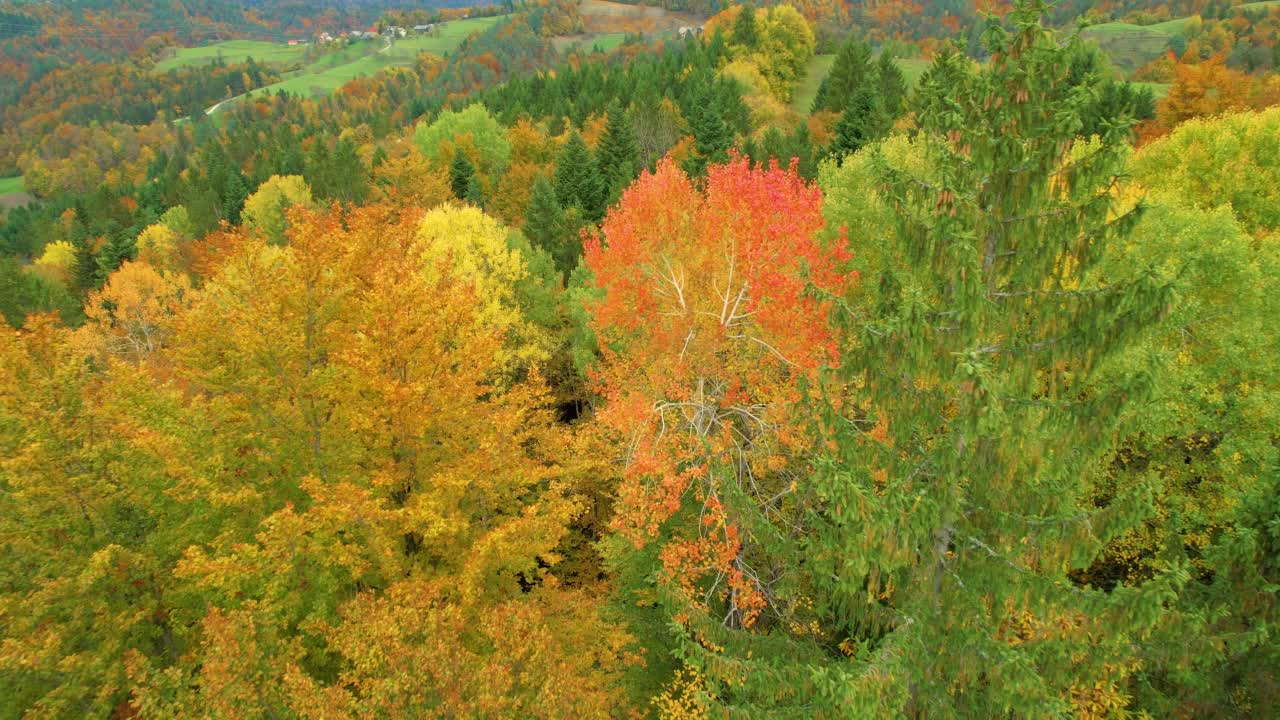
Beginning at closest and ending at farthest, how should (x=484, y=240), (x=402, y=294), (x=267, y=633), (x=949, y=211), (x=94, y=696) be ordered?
(x=949, y=211)
(x=267, y=633)
(x=94, y=696)
(x=402, y=294)
(x=484, y=240)

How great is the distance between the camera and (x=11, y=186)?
143 metres

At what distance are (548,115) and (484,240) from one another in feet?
164

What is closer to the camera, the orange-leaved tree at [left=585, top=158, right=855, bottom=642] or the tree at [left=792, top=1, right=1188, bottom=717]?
the tree at [left=792, top=1, right=1188, bottom=717]

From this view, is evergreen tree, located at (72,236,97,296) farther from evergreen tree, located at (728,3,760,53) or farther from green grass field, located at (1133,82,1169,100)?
green grass field, located at (1133,82,1169,100)

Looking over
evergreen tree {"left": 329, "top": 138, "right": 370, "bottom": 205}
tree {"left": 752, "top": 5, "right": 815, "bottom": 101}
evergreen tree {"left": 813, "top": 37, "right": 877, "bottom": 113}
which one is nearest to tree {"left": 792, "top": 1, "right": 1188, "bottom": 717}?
evergreen tree {"left": 813, "top": 37, "right": 877, "bottom": 113}

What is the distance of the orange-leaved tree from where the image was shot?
51.6ft

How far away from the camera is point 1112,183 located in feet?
26.2

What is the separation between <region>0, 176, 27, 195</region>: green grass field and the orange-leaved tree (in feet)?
586

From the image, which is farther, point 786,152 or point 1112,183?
point 786,152

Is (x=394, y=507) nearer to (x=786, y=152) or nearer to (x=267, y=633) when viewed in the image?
(x=267, y=633)

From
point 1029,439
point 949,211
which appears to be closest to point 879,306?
point 949,211

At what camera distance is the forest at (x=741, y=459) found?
856cm

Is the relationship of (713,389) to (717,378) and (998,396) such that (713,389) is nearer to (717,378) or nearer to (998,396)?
(717,378)

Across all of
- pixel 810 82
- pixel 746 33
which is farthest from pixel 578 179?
pixel 810 82
